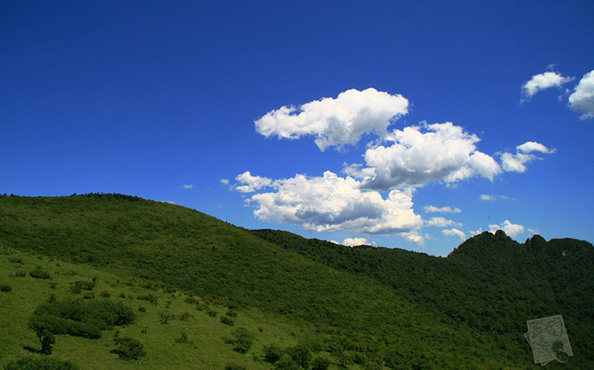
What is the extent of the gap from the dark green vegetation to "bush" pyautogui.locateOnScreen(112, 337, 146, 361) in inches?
33.3

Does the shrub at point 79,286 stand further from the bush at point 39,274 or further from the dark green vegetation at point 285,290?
the bush at point 39,274

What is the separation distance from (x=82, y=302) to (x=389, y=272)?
7913cm

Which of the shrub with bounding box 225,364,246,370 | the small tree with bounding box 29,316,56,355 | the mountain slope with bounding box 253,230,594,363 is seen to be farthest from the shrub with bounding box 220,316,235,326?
the mountain slope with bounding box 253,230,594,363

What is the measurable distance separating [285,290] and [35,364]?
1703 inches

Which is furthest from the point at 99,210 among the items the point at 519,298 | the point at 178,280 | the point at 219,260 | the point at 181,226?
the point at 519,298

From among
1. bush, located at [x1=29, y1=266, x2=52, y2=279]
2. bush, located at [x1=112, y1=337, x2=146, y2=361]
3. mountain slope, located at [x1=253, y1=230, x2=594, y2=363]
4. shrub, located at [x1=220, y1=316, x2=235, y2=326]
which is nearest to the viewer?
bush, located at [x1=112, y1=337, x2=146, y2=361]

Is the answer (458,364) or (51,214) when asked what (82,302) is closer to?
(458,364)

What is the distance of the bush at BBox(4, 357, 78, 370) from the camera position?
37.7 ft

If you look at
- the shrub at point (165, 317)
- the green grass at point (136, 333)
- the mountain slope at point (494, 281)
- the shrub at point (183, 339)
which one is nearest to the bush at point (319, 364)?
the green grass at point (136, 333)

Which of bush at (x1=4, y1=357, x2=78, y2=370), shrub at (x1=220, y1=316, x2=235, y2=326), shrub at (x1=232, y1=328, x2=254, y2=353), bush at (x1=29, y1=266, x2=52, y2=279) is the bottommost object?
shrub at (x1=232, y1=328, x2=254, y2=353)

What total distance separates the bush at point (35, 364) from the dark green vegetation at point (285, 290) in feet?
7.03

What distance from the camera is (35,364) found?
11703 millimetres

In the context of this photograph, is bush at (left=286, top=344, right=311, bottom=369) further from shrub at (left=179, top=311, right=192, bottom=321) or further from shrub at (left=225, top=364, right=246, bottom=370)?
shrub at (left=179, top=311, right=192, bottom=321)

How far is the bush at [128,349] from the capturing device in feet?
51.3
